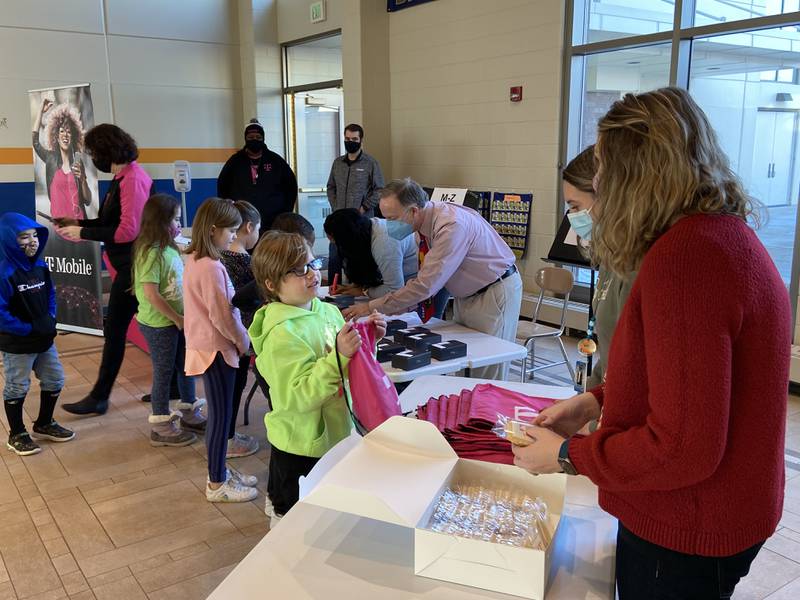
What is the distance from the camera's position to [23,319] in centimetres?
341

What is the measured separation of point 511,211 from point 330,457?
16.7ft

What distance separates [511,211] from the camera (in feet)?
20.7

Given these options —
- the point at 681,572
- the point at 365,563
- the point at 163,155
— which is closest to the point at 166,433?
the point at 365,563

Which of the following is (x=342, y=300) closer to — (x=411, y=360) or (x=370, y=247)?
(x=370, y=247)

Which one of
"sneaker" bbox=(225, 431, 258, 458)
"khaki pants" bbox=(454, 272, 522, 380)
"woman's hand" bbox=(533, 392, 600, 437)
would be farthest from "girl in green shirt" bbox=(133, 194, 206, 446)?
"woman's hand" bbox=(533, 392, 600, 437)

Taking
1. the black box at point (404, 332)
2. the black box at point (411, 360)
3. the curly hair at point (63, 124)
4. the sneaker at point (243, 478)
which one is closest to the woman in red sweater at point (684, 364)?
the black box at point (411, 360)

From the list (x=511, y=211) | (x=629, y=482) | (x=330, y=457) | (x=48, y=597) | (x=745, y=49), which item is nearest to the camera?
(x=629, y=482)

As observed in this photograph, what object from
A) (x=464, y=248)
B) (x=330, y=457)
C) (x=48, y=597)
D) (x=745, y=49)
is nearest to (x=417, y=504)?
(x=330, y=457)

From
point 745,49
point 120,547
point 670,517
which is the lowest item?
point 120,547

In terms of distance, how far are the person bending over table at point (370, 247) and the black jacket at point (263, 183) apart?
2823 millimetres

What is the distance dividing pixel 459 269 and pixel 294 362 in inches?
65.3

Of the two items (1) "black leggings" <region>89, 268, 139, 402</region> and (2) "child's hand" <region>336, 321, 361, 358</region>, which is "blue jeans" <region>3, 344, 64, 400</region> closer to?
(1) "black leggings" <region>89, 268, 139, 402</region>

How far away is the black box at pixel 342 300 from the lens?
A: 361 cm

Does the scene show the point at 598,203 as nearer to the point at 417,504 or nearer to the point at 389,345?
the point at 417,504
